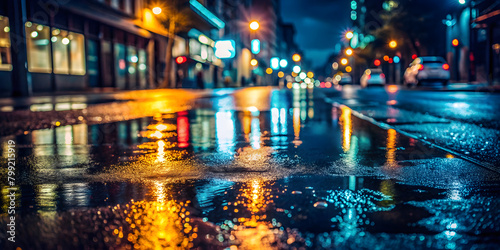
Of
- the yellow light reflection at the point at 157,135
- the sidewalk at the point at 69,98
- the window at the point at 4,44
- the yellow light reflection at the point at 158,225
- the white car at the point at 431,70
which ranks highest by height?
the window at the point at 4,44

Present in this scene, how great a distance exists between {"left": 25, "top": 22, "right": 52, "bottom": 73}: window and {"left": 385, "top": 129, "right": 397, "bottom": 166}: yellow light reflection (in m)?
21.2

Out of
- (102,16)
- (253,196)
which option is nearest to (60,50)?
(102,16)

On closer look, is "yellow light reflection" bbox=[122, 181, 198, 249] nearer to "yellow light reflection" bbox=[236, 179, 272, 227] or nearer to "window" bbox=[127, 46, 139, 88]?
"yellow light reflection" bbox=[236, 179, 272, 227]

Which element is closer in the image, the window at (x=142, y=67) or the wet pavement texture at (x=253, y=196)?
the wet pavement texture at (x=253, y=196)

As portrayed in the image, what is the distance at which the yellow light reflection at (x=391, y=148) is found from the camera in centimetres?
451

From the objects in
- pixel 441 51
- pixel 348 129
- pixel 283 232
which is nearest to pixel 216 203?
pixel 283 232

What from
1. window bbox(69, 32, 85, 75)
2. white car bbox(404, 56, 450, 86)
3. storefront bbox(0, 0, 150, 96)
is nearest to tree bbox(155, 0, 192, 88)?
storefront bbox(0, 0, 150, 96)

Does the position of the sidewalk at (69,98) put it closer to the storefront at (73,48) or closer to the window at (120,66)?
the storefront at (73,48)

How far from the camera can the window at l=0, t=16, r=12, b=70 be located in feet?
69.7

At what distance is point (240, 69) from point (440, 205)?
8262cm

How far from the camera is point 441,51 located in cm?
5322

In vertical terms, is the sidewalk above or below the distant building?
below

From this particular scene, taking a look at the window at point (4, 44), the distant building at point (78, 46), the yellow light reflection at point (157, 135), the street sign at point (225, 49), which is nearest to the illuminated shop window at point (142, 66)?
the distant building at point (78, 46)

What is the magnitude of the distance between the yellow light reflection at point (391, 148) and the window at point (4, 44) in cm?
1951
